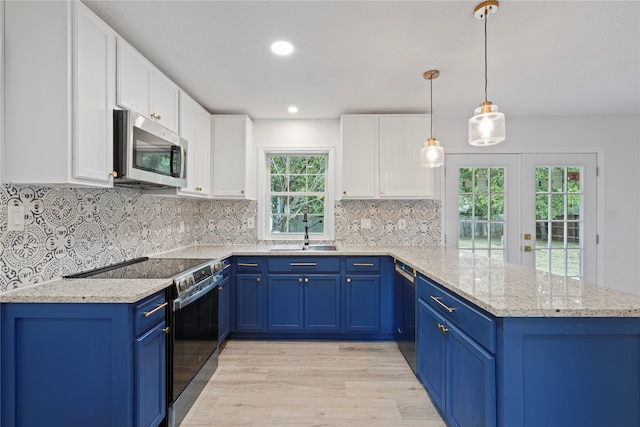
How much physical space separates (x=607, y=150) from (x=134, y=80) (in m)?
4.80

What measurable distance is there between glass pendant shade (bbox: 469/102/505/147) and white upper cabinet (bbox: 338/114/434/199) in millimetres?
1585

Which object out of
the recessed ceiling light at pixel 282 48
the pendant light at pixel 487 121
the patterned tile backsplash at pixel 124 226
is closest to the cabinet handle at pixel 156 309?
the patterned tile backsplash at pixel 124 226

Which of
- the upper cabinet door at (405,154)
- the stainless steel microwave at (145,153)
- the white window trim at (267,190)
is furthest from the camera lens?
the white window trim at (267,190)

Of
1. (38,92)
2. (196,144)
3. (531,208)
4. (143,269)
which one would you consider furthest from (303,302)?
(531,208)

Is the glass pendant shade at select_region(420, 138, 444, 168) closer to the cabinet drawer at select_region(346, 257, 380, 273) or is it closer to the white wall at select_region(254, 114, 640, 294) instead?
the cabinet drawer at select_region(346, 257, 380, 273)

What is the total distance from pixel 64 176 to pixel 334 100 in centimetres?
231

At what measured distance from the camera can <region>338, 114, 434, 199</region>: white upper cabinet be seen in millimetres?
3369

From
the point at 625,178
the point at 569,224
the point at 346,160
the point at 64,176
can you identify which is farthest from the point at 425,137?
the point at 64,176

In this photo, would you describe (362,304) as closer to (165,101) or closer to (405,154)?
(405,154)

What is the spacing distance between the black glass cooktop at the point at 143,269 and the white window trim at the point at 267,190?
4.44 ft

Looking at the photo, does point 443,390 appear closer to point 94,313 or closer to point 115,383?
point 115,383

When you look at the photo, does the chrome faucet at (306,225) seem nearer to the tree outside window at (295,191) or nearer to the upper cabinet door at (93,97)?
the tree outside window at (295,191)

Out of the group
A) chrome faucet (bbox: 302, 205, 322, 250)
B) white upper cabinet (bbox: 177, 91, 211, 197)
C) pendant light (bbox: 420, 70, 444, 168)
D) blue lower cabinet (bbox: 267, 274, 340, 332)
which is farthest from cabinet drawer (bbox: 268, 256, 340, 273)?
pendant light (bbox: 420, 70, 444, 168)

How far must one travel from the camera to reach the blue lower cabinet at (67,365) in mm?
1446
